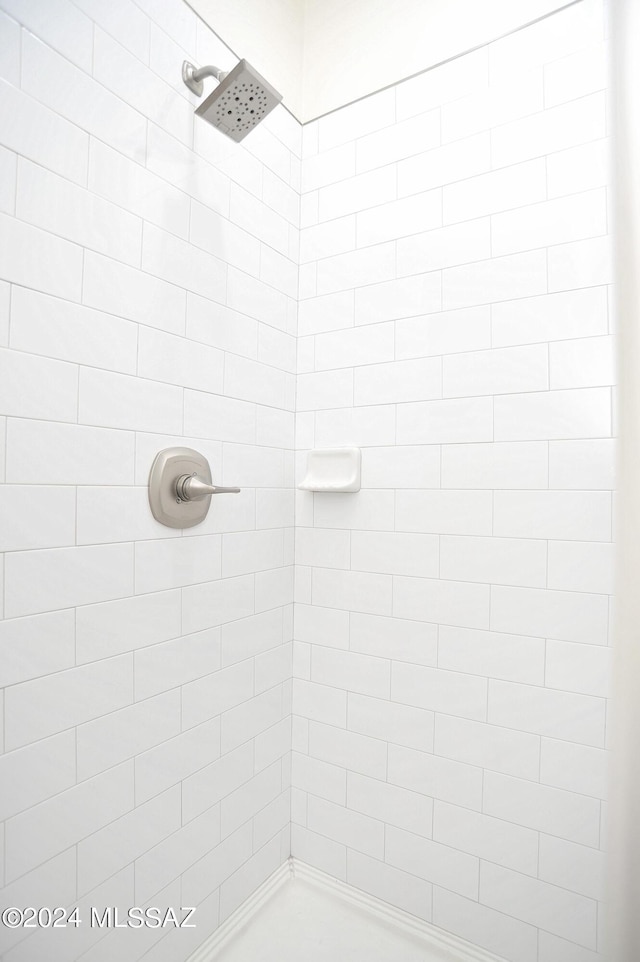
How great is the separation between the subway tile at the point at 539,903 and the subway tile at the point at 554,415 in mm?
1064

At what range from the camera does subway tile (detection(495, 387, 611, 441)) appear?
1161 millimetres

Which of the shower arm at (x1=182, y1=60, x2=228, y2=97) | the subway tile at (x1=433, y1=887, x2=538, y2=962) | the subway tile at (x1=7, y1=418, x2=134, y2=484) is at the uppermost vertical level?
the shower arm at (x1=182, y1=60, x2=228, y2=97)

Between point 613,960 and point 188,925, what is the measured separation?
108 centimetres

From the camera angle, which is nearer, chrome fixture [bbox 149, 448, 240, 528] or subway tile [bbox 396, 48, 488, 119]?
chrome fixture [bbox 149, 448, 240, 528]

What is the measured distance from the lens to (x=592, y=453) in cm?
117

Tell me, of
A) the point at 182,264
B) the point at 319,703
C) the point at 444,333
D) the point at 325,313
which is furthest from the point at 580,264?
the point at 319,703

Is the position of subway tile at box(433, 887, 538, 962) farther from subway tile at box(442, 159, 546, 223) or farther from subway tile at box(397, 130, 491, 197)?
subway tile at box(397, 130, 491, 197)

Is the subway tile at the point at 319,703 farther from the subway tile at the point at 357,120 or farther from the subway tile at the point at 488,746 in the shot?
the subway tile at the point at 357,120

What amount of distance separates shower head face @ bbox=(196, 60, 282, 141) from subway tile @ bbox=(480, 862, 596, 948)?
1871mm

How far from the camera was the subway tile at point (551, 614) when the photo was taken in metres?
1.16

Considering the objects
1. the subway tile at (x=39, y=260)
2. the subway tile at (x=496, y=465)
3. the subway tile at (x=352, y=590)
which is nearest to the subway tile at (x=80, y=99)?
the subway tile at (x=39, y=260)

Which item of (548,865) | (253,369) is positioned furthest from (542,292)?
(548,865)

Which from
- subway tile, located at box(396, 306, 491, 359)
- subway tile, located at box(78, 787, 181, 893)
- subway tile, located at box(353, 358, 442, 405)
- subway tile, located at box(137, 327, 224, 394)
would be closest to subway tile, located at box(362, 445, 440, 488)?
subway tile, located at box(353, 358, 442, 405)

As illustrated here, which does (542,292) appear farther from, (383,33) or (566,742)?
(566,742)
